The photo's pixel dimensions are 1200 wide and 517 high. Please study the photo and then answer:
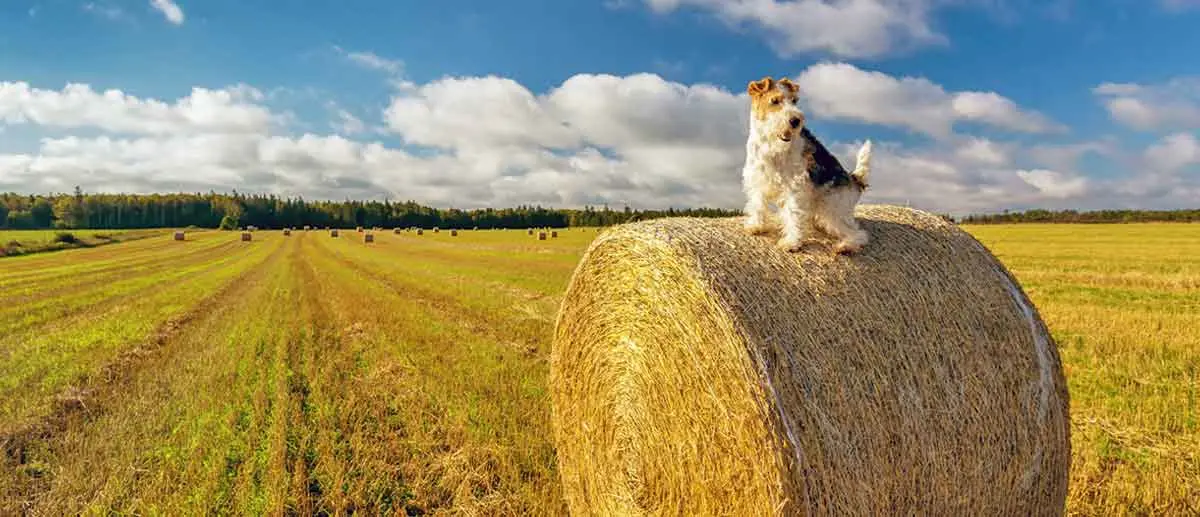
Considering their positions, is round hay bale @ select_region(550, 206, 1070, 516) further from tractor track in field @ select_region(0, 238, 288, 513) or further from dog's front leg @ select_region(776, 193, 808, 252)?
tractor track in field @ select_region(0, 238, 288, 513)

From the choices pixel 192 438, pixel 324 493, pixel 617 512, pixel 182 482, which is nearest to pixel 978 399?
pixel 617 512

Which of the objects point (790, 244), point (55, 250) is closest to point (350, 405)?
point (790, 244)

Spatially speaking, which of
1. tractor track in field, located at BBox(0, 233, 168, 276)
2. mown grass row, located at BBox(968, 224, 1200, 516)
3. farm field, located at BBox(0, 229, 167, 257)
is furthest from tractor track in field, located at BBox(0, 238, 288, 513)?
farm field, located at BBox(0, 229, 167, 257)

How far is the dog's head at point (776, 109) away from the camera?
3543 millimetres

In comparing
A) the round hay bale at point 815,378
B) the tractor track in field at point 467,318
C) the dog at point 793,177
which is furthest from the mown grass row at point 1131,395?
the tractor track in field at point 467,318

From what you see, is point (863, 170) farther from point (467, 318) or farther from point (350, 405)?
point (467, 318)

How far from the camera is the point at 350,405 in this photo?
7.23 metres

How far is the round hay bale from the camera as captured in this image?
10.7ft

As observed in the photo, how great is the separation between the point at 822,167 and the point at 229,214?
452 ft

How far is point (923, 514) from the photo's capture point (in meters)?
3.60

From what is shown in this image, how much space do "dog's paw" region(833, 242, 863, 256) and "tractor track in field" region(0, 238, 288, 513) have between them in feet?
21.7

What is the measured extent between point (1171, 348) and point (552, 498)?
9.56 m

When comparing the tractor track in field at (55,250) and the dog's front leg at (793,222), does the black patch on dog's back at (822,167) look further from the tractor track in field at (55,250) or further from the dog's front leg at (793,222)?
the tractor track in field at (55,250)

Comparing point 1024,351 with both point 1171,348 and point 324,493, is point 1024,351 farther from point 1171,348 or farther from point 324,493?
point 1171,348
